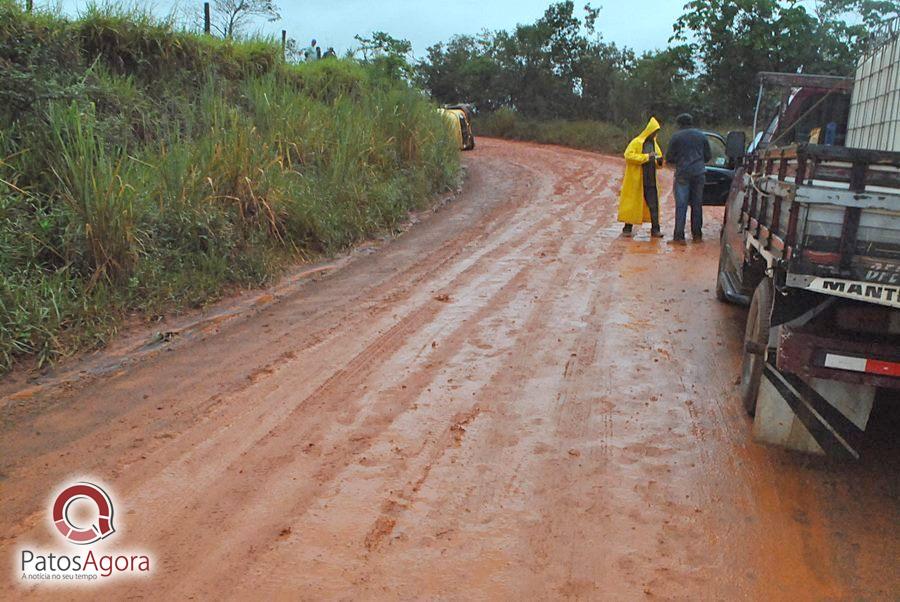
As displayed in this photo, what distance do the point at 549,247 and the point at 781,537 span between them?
6.48m

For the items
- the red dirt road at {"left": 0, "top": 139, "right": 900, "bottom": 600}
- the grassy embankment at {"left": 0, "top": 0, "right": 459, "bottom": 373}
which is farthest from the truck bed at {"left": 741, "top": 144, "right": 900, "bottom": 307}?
the grassy embankment at {"left": 0, "top": 0, "right": 459, "bottom": 373}

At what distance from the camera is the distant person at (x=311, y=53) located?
15.2 meters

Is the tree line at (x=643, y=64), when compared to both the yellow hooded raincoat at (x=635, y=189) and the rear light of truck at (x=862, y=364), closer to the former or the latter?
the yellow hooded raincoat at (x=635, y=189)

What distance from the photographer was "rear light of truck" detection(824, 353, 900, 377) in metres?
3.44

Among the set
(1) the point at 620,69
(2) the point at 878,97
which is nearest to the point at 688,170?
(2) the point at 878,97

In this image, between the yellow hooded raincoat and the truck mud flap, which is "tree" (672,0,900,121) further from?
the truck mud flap

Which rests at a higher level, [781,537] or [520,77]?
[520,77]

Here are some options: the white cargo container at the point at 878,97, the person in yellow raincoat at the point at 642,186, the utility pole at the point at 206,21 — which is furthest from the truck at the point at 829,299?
the utility pole at the point at 206,21

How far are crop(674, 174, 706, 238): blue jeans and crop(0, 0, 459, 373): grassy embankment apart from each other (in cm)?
396

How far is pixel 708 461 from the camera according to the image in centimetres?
384

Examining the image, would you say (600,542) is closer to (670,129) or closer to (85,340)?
(85,340)

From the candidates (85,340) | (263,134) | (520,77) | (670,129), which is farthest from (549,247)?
(520,77)

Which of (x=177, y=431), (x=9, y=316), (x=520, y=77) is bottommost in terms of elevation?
(x=177, y=431)

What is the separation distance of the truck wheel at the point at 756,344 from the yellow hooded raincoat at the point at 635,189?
6.18 metres
